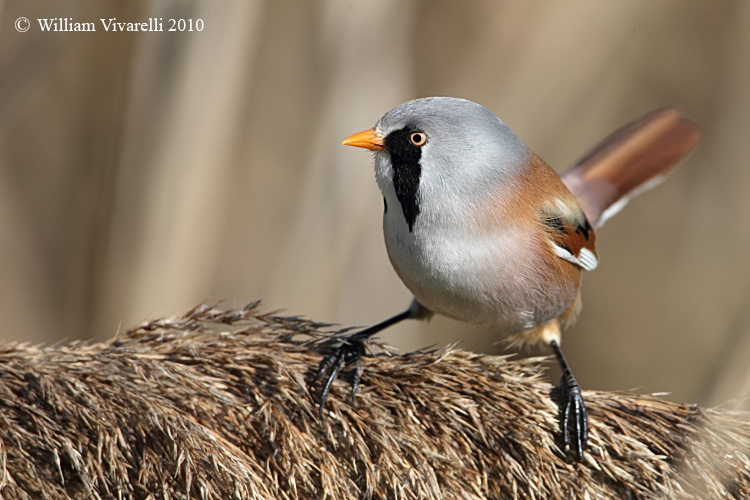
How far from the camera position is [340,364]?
2348 mm

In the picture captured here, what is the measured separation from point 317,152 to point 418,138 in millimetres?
1638

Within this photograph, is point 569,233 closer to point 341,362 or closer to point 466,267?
point 466,267

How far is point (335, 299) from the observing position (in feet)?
14.8

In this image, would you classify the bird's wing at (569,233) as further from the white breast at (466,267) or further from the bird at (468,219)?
the white breast at (466,267)

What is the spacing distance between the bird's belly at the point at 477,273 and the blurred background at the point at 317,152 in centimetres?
161

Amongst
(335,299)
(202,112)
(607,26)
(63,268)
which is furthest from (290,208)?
(607,26)

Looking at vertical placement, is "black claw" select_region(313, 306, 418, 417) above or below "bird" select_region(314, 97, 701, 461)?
below

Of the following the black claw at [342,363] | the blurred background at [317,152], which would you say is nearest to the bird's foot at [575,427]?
the black claw at [342,363]

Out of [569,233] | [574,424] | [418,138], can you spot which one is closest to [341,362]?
[574,424]

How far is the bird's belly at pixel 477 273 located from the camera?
2.65m

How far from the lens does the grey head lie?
2652 mm

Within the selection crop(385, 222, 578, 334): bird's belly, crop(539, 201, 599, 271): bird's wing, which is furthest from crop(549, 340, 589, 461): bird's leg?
crop(539, 201, 599, 271): bird's wing

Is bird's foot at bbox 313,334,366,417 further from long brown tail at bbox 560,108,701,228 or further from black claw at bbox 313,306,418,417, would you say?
long brown tail at bbox 560,108,701,228

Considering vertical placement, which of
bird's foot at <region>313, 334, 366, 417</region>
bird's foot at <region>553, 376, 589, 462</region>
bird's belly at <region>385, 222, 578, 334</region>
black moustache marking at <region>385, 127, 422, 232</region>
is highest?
black moustache marking at <region>385, 127, 422, 232</region>
